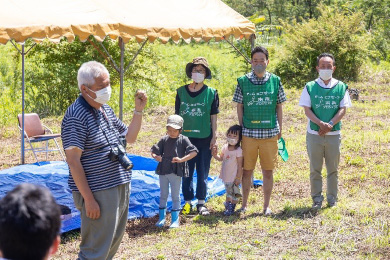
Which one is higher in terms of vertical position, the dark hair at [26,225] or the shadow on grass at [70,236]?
the dark hair at [26,225]

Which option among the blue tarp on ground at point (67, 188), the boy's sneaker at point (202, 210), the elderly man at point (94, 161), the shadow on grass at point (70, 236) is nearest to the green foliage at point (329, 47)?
the blue tarp on ground at point (67, 188)

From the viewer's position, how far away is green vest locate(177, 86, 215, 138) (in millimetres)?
6832

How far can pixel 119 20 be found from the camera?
23.5 ft

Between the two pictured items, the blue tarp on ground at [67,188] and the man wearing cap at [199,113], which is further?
the man wearing cap at [199,113]

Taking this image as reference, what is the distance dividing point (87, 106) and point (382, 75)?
1481 cm

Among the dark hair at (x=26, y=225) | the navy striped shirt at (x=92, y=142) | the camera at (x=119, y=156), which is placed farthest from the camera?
the camera at (x=119, y=156)

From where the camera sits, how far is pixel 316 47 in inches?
692

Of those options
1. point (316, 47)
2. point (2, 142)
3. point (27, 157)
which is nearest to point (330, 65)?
point (27, 157)

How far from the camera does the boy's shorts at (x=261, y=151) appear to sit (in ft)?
22.1

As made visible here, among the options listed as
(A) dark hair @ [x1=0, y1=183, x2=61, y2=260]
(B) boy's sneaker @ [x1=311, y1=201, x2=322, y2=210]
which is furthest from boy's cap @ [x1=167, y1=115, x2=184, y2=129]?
(A) dark hair @ [x1=0, y1=183, x2=61, y2=260]

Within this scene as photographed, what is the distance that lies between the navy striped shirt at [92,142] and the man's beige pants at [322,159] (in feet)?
10.2

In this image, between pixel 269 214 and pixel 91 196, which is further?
pixel 269 214

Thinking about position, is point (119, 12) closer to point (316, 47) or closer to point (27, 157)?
point (27, 157)

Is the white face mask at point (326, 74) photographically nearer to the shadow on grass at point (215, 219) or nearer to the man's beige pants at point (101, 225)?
the shadow on grass at point (215, 219)
